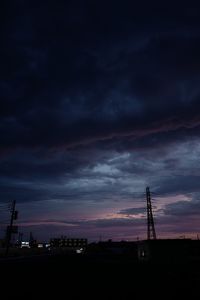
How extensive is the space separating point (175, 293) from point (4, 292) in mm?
11346

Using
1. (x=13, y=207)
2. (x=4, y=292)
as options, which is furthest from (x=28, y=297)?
(x=13, y=207)

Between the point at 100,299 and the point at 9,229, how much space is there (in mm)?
64884

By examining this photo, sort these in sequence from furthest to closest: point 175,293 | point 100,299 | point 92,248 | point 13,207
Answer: point 92,248, point 13,207, point 175,293, point 100,299

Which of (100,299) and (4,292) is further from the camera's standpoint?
(4,292)

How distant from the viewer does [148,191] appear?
80375 millimetres

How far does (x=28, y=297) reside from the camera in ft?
71.8

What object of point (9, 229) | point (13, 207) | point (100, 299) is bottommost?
point (100, 299)

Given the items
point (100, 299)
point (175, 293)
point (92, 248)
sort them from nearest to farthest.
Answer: point (100, 299) → point (175, 293) → point (92, 248)

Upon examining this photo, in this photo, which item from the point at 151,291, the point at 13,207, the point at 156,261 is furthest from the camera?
the point at 13,207

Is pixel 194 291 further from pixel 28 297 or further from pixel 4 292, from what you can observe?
pixel 4 292

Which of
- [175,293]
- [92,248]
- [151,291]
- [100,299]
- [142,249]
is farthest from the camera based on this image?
[92,248]

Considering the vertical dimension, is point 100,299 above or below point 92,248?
below

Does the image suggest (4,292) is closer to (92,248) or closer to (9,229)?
(9,229)

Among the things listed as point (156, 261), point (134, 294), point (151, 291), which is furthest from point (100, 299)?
point (156, 261)
